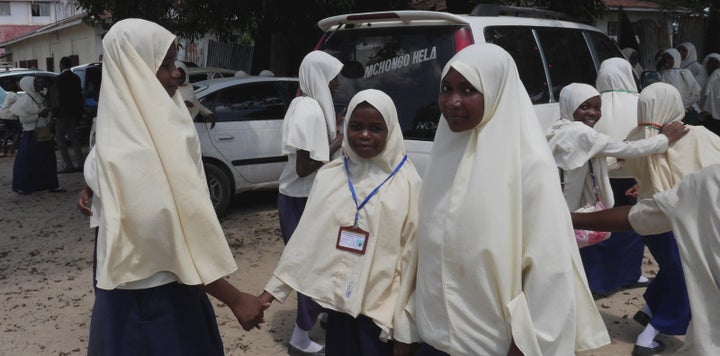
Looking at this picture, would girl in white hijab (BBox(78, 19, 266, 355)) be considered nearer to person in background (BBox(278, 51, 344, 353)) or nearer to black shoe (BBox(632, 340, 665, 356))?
person in background (BBox(278, 51, 344, 353))

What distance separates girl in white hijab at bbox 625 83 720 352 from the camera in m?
3.89

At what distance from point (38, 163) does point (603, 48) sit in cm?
796

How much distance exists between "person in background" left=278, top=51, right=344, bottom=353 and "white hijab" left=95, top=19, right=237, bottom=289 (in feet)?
5.20

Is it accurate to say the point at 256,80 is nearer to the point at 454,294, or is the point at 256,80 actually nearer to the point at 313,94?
the point at 313,94

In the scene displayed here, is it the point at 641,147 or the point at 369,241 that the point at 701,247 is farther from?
the point at 641,147

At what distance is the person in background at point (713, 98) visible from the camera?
10.2 m

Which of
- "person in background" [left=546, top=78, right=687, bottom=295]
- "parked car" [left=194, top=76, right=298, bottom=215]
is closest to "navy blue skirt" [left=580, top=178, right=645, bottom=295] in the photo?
"person in background" [left=546, top=78, right=687, bottom=295]

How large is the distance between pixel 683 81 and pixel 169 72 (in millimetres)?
9759

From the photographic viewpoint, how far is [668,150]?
3936 millimetres

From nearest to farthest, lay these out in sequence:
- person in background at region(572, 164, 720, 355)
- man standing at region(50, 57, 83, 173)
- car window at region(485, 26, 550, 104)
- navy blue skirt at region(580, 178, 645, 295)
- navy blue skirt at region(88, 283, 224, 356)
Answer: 1. person in background at region(572, 164, 720, 355)
2. navy blue skirt at region(88, 283, 224, 356)
3. car window at region(485, 26, 550, 104)
4. navy blue skirt at region(580, 178, 645, 295)
5. man standing at region(50, 57, 83, 173)

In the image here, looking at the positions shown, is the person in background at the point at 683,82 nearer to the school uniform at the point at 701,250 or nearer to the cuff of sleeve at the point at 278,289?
the school uniform at the point at 701,250

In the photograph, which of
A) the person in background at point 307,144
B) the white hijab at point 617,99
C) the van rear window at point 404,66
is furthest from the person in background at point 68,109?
the white hijab at point 617,99

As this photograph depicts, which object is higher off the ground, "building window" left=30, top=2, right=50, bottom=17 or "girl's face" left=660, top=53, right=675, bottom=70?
"girl's face" left=660, top=53, right=675, bottom=70

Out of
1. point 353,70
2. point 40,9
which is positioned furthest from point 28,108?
point 40,9
